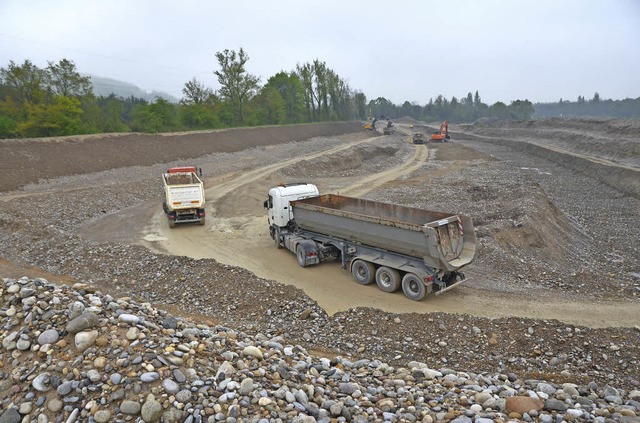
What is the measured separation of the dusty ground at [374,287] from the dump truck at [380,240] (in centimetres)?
50

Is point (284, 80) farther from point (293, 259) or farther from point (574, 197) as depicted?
point (293, 259)

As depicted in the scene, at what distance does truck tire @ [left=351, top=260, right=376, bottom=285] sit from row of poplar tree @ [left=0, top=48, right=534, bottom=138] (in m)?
37.1

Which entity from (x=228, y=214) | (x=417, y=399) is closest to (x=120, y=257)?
(x=228, y=214)

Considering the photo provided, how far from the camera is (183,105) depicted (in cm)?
6216

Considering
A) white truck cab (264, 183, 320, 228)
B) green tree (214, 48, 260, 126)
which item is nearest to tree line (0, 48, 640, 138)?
green tree (214, 48, 260, 126)

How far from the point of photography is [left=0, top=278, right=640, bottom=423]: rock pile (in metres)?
5.86

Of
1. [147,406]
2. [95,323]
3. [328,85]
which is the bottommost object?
[147,406]

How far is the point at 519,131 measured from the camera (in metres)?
70.7

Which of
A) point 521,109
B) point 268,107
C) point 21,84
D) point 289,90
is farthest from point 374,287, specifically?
point 521,109

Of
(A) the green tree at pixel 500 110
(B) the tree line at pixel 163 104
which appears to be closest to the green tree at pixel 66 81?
(B) the tree line at pixel 163 104

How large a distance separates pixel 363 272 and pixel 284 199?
4.69 m

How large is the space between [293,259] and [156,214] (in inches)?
426


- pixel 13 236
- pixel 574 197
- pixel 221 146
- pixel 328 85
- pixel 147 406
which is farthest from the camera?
pixel 328 85

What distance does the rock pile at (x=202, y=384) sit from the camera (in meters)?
5.86
